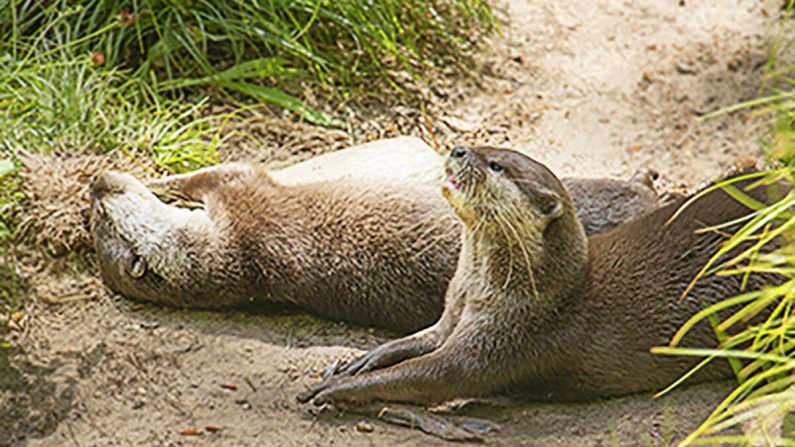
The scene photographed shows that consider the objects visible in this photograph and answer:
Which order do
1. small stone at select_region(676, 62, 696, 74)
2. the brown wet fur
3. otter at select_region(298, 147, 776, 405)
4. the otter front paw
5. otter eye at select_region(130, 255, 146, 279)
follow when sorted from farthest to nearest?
small stone at select_region(676, 62, 696, 74), otter eye at select_region(130, 255, 146, 279), the brown wet fur, the otter front paw, otter at select_region(298, 147, 776, 405)

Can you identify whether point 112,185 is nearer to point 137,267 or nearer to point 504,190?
point 137,267

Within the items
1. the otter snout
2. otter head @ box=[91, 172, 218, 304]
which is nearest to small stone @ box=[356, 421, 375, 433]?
otter head @ box=[91, 172, 218, 304]

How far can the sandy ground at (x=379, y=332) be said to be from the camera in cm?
294

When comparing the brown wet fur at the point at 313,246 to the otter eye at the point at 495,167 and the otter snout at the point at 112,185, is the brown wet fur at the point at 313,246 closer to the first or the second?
the otter snout at the point at 112,185

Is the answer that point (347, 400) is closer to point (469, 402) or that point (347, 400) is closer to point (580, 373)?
point (469, 402)

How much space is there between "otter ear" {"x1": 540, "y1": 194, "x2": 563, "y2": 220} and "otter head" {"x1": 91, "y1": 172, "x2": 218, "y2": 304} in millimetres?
1280

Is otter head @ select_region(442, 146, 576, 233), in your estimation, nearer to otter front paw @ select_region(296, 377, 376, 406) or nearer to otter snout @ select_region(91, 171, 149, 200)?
otter front paw @ select_region(296, 377, 376, 406)

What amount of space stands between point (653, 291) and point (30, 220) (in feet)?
6.99

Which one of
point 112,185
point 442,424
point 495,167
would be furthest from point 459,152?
point 112,185

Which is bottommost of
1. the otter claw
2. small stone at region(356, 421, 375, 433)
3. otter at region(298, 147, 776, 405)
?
small stone at region(356, 421, 375, 433)

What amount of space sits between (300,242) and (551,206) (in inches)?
38.9

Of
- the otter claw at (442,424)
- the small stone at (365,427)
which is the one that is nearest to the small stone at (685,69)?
the otter claw at (442,424)

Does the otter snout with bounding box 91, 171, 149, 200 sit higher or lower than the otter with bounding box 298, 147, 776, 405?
lower

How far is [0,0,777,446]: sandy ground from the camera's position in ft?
9.65
